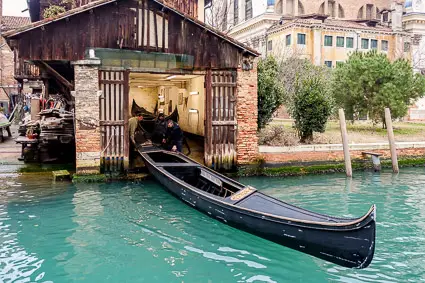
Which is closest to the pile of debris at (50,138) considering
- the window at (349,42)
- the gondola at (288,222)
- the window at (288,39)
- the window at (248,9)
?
the gondola at (288,222)

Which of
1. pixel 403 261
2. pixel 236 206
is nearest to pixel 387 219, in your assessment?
pixel 403 261

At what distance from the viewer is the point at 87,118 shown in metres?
11.1

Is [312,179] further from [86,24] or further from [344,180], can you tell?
[86,24]

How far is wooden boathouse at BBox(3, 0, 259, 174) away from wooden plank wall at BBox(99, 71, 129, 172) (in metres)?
0.03

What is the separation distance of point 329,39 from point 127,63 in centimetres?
2997

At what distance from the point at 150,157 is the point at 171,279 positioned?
659cm

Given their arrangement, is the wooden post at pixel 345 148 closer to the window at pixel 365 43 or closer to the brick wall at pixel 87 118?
the brick wall at pixel 87 118

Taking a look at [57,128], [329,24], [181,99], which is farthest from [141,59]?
[329,24]

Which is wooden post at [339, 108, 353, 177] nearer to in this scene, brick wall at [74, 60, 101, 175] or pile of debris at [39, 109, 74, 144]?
brick wall at [74, 60, 101, 175]

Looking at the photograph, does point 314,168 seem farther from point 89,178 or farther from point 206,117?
point 89,178

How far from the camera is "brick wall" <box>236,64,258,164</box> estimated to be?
12.5 metres

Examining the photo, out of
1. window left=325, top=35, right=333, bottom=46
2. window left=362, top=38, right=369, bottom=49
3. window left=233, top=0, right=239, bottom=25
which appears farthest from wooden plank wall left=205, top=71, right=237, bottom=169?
window left=233, top=0, right=239, bottom=25

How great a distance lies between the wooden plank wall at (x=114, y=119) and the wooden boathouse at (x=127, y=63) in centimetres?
3

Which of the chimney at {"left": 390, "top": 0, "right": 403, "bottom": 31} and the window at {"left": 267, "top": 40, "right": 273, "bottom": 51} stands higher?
the chimney at {"left": 390, "top": 0, "right": 403, "bottom": 31}
